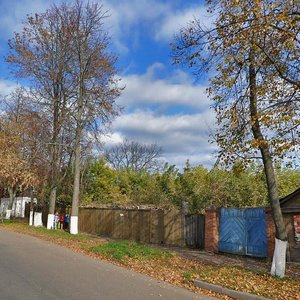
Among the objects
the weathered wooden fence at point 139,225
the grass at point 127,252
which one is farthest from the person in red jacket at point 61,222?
the grass at point 127,252

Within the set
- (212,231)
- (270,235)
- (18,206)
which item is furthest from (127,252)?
(18,206)

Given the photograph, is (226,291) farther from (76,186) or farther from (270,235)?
(76,186)

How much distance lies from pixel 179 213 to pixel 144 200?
1053cm

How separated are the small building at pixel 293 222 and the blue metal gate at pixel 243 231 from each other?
1.02m

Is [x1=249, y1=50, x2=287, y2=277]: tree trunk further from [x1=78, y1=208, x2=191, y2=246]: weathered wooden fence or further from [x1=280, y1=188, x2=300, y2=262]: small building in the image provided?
[x1=78, y1=208, x2=191, y2=246]: weathered wooden fence

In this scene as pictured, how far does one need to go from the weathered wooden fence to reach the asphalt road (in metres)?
7.67

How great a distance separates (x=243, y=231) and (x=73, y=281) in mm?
8993

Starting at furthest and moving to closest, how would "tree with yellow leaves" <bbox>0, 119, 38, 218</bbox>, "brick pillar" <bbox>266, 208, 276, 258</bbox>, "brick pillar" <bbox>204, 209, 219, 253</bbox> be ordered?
"tree with yellow leaves" <bbox>0, 119, 38, 218</bbox> < "brick pillar" <bbox>204, 209, 219, 253</bbox> < "brick pillar" <bbox>266, 208, 276, 258</bbox>

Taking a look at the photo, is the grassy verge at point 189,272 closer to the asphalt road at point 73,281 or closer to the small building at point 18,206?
the asphalt road at point 73,281

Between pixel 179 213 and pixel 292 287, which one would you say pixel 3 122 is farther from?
pixel 292 287

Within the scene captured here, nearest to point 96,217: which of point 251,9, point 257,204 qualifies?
point 257,204

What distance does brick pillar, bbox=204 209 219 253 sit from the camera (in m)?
17.6

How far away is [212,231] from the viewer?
17.7 metres

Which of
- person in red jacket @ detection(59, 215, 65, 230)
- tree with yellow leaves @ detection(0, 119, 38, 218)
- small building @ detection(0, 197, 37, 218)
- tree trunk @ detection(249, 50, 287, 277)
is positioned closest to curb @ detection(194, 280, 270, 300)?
tree trunk @ detection(249, 50, 287, 277)
